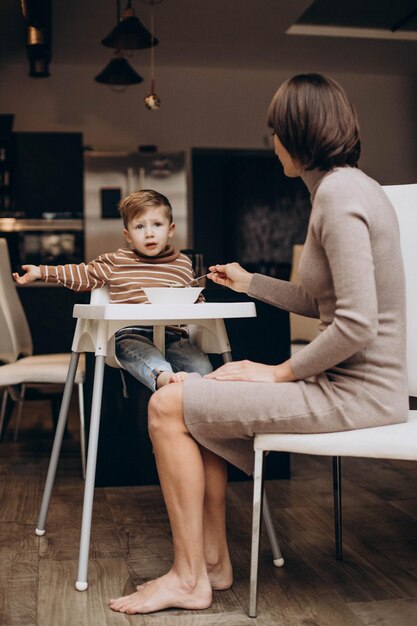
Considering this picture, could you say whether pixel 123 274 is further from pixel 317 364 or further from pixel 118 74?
pixel 118 74

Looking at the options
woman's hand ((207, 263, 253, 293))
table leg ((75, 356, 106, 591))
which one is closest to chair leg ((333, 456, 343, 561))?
woman's hand ((207, 263, 253, 293))

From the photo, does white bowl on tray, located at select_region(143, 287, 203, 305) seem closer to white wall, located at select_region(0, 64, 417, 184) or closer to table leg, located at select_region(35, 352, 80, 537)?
table leg, located at select_region(35, 352, 80, 537)

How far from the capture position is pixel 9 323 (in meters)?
3.27

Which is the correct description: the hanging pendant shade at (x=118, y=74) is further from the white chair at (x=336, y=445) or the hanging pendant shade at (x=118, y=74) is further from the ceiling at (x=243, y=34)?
the white chair at (x=336, y=445)

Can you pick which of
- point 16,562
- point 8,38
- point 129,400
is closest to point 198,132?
point 8,38

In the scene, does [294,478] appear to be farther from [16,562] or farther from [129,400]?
[16,562]

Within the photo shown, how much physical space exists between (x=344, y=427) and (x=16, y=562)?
1012 mm

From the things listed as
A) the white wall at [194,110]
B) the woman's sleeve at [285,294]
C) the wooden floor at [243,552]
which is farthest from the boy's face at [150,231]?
the white wall at [194,110]

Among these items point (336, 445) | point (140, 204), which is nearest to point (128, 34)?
point (140, 204)

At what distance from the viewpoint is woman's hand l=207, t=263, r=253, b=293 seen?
1.88 meters

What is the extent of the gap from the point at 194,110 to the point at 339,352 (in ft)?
21.8

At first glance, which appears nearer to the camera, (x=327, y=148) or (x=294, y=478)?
(x=327, y=148)

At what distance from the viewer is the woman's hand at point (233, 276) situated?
188 centimetres

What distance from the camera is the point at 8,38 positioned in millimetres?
6457
